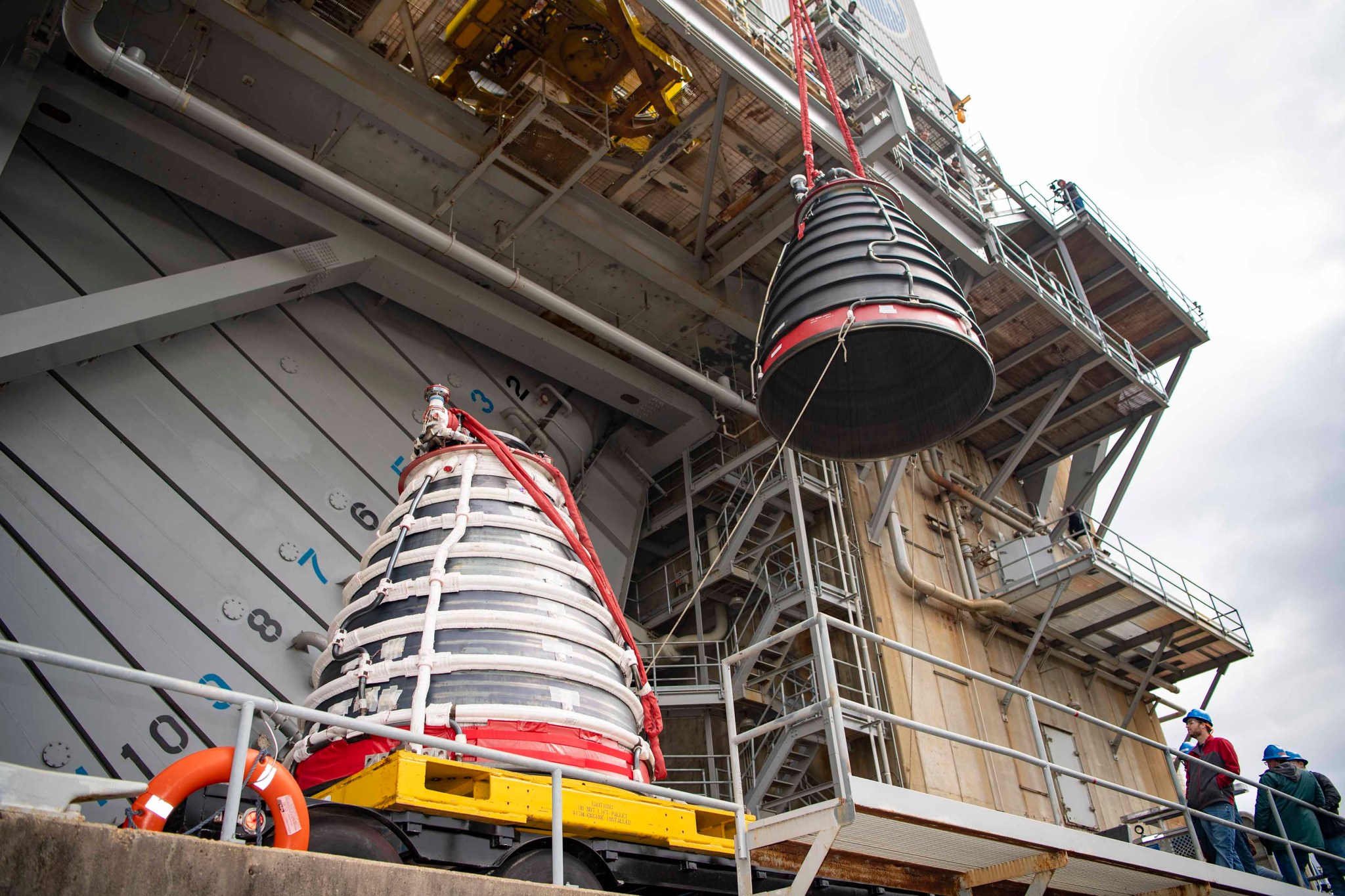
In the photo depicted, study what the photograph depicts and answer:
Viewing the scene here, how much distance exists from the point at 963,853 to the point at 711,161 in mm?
10603

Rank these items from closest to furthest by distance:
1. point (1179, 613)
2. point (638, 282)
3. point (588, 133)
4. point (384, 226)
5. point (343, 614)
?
point (343, 614)
point (588, 133)
point (384, 226)
point (638, 282)
point (1179, 613)

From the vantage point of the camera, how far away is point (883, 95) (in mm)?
15383

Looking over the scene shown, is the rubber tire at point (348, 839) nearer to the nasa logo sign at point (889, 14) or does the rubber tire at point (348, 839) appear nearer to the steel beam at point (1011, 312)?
the steel beam at point (1011, 312)

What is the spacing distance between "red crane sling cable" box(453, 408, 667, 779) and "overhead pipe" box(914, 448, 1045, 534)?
12445 mm

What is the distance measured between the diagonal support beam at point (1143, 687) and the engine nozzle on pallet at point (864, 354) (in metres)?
14.5

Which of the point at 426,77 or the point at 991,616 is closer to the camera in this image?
the point at 426,77

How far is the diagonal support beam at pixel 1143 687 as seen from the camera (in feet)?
62.7

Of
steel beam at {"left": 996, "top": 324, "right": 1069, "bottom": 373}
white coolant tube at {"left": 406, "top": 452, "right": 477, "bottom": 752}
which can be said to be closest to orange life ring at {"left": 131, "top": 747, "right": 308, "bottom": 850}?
white coolant tube at {"left": 406, "top": 452, "right": 477, "bottom": 752}

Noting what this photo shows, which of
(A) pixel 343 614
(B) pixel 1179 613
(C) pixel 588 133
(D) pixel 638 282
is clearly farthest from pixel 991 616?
(A) pixel 343 614

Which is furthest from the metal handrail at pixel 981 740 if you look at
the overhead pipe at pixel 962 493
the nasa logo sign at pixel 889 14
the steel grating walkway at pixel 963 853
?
the nasa logo sign at pixel 889 14

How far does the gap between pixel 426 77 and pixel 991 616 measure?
527 inches

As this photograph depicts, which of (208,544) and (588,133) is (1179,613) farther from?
(208,544)

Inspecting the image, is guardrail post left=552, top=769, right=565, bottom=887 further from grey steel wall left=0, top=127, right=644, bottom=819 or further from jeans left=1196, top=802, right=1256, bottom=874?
jeans left=1196, top=802, right=1256, bottom=874

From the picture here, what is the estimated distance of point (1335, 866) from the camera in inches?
417
